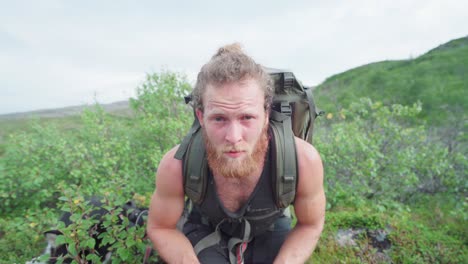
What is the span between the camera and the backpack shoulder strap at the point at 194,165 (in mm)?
2332

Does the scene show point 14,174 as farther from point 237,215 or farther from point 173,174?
point 237,215

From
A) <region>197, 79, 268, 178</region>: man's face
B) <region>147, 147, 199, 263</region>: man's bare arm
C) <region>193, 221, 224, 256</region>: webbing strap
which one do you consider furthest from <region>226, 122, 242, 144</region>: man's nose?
<region>193, 221, 224, 256</region>: webbing strap

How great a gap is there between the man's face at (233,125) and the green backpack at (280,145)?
118 mm

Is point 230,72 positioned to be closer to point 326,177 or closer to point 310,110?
point 310,110

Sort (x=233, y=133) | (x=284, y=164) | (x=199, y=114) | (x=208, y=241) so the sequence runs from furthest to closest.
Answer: (x=208, y=241), (x=199, y=114), (x=284, y=164), (x=233, y=133)

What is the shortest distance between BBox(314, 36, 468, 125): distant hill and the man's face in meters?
10.9

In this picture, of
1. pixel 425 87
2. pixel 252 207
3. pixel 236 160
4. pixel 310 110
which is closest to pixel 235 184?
pixel 252 207

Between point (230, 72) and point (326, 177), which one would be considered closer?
point (230, 72)

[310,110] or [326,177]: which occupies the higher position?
[310,110]

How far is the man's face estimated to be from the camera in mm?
2170

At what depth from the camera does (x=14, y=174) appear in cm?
466

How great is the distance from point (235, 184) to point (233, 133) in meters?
0.60

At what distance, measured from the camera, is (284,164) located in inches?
90.7

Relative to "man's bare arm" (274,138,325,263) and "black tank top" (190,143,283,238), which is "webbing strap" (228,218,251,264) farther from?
"man's bare arm" (274,138,325,263)
